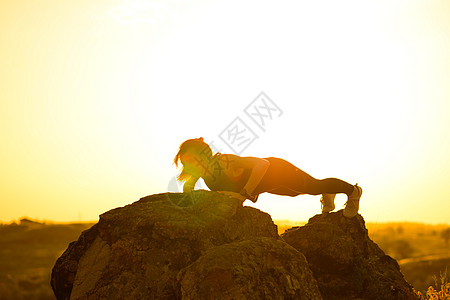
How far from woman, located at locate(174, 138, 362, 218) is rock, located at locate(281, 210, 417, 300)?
692mm

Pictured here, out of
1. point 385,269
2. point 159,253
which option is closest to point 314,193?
point 385,269

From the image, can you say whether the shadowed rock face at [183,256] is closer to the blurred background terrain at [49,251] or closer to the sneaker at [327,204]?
the sneaker at [327,204]

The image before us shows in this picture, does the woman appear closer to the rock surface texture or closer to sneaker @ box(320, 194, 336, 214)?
the rock surface texture

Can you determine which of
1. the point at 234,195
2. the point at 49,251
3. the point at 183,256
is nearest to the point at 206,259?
the point at 183,256

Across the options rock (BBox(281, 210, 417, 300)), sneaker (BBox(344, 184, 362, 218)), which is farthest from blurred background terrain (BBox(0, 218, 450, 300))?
sneaker (BBox(344, 184, 362, 218))

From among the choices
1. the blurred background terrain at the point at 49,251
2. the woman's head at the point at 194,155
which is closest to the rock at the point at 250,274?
the woman's head at the point at 194,155

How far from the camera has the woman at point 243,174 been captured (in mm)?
6852

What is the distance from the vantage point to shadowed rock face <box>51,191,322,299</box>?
4934mm

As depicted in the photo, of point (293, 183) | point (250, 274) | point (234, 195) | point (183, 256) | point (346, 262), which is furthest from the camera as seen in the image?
point (293, 183)

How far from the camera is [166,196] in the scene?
7117 mm

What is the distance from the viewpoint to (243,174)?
721cm

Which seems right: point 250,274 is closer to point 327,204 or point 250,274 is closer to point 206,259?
point 206,259

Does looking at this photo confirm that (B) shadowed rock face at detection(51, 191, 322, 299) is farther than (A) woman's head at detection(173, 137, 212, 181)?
No

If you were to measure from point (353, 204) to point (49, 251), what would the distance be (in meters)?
32.7
